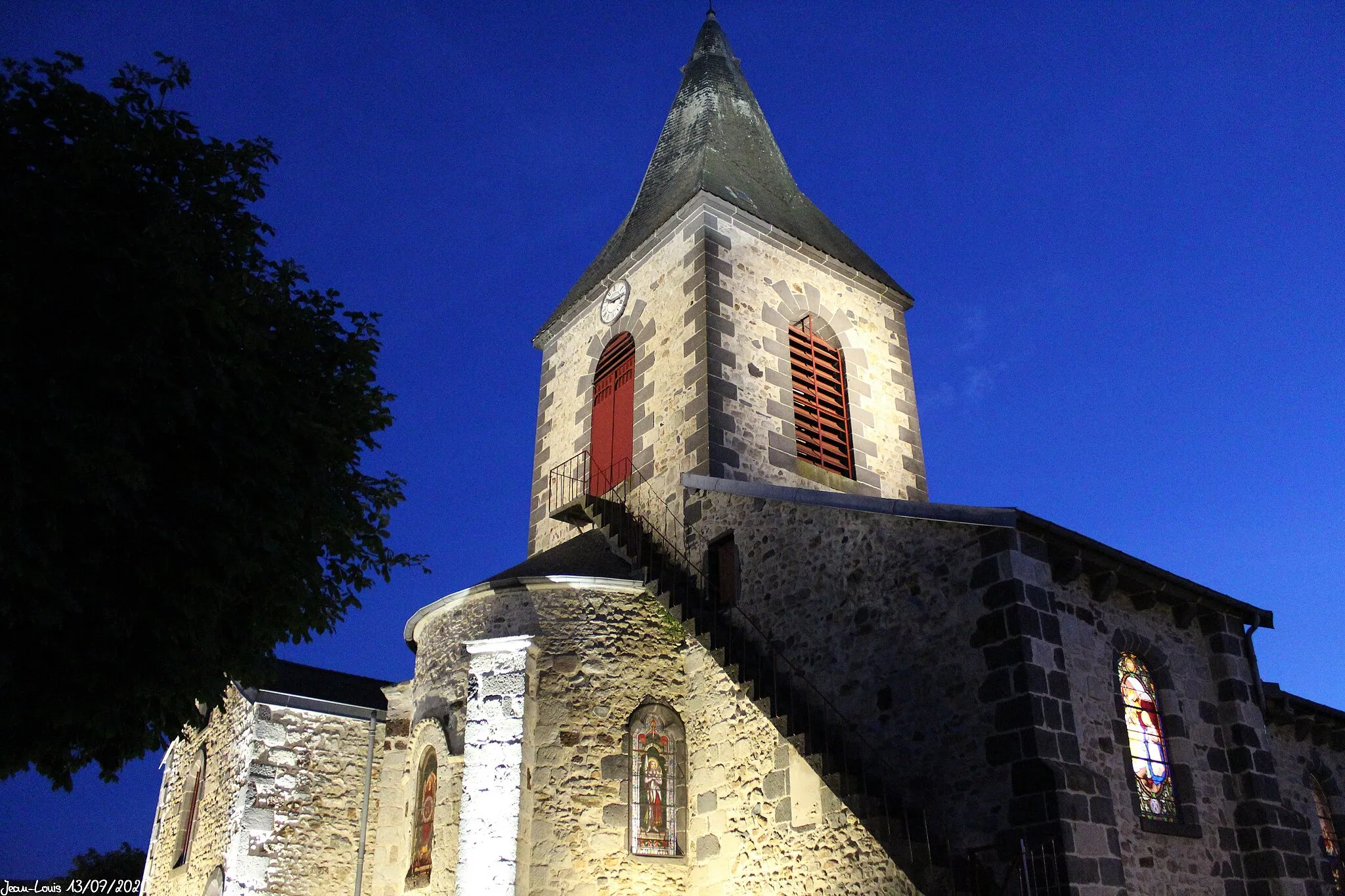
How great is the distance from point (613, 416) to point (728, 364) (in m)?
2.47

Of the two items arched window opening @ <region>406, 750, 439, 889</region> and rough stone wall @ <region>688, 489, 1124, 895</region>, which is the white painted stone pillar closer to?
arched window opening @ <region>406, 750, 439, 889</region>

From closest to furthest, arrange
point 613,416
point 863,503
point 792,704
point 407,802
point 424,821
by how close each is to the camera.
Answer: point 792,704 → point 863,503 → point 424,821 → point 407,802 → point 613,416

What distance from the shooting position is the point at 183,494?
6.82 meters

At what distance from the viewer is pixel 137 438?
6.56 m

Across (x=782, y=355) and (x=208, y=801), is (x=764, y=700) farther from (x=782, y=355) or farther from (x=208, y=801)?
(x=208, y=801)

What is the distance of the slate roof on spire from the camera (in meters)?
17.3

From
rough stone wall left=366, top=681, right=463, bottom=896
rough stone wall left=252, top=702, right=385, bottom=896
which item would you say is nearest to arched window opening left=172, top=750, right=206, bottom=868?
rough stone wall left=252, top=702, right=385, bottom=896

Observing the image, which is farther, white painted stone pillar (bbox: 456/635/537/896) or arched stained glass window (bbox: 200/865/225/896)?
arched stained glass window (bbox: 200/865/225/896)

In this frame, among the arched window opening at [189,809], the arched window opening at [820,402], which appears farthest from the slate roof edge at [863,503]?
the arched window opening at [189,809]

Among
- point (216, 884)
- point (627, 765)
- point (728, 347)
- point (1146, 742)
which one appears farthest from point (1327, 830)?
point (216, 884)

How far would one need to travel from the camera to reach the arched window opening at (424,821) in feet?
38.4

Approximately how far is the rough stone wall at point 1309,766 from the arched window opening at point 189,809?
47.0 ft

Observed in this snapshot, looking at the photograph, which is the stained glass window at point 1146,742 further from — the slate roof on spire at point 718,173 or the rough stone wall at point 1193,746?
the slate roof on spire at point 718,173

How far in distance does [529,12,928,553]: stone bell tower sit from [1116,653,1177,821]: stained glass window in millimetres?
5808
